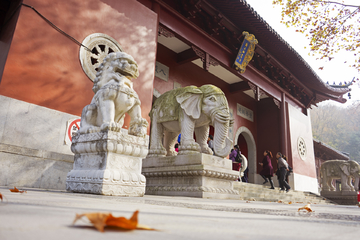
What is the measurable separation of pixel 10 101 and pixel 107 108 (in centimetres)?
165

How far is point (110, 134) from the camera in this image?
245cm

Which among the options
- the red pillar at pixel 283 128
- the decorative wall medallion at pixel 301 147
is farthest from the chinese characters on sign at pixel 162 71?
A: the decorative wall medallion at pixel 301 147

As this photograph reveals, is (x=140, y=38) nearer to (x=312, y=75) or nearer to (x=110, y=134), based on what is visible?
(x=110, y=134)

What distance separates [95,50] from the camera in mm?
4832

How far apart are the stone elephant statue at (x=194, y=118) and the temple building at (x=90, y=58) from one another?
0.80 m

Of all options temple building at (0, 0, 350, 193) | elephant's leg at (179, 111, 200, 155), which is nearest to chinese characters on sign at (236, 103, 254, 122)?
temple building at (0, 0, 350, 193)

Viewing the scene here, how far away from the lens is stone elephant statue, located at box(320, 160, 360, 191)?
9.10 metres

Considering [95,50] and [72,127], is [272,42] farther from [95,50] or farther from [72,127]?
[72,127]

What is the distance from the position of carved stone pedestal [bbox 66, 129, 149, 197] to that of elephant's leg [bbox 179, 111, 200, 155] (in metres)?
1.39

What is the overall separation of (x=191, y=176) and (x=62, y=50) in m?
2.68

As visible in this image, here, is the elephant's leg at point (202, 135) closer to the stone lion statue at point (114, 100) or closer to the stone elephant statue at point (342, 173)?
the stone lion statue at point (114, 100)

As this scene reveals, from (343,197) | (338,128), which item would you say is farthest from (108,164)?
(338,128)

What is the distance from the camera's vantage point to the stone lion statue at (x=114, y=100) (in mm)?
2697

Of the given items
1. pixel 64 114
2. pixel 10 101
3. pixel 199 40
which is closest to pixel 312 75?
pixel 199 40
